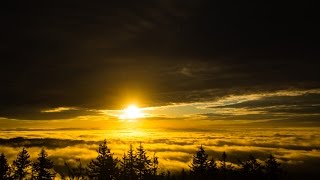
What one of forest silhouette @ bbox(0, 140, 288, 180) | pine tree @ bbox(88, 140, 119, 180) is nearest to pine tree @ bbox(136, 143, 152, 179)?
forest silhouette @ bbox(0, 140, 288, 180)

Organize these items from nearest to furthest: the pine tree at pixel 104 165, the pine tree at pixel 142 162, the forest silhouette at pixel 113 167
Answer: the pine tree at pixel 104 165, the forest silhouette at pixel 113 167, the pine tree at pixel 142 162

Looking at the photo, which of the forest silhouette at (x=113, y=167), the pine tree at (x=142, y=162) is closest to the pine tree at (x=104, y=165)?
the forest silhouette at (x=113, y=167)

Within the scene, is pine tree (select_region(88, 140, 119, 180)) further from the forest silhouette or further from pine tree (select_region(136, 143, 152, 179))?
pine tree (select_region(136, 143, 152, 179))

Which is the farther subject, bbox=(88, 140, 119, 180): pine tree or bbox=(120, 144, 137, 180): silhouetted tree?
bbox=(120, 144, 137, 180): silhouetted tree

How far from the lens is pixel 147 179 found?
63.7 metres

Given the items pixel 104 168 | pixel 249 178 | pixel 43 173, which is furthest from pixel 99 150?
pixel 249 178

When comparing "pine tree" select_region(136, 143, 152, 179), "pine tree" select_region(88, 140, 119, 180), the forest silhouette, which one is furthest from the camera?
"pine tree" select_region(136, 143, 152, 179)

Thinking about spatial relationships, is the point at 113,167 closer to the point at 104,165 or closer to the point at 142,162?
the point at 104,165

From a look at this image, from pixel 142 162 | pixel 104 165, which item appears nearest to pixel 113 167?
pixel 104 165

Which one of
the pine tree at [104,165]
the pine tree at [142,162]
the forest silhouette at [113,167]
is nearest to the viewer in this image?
the pine tree at [104,165]

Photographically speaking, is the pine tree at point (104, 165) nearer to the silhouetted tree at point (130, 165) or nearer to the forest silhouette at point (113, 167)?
the forest silhouette at point (113, 167)

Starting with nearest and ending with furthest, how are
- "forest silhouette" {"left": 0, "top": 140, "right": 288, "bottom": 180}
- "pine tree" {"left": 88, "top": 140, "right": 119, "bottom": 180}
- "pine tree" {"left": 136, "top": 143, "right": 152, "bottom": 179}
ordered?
"pine tree" {"left": 88, "top": 140, "right": 119, "bottom": 180} → "forest silhouette" {"left": 0, "top": 140, "right": 288, "bottom": 180} → "pine tree" {"left": 136, "top": 143, "right": 152, "bottom": 179}

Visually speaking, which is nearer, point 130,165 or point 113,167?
point 113,167

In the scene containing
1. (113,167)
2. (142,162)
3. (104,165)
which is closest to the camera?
(104,165)
